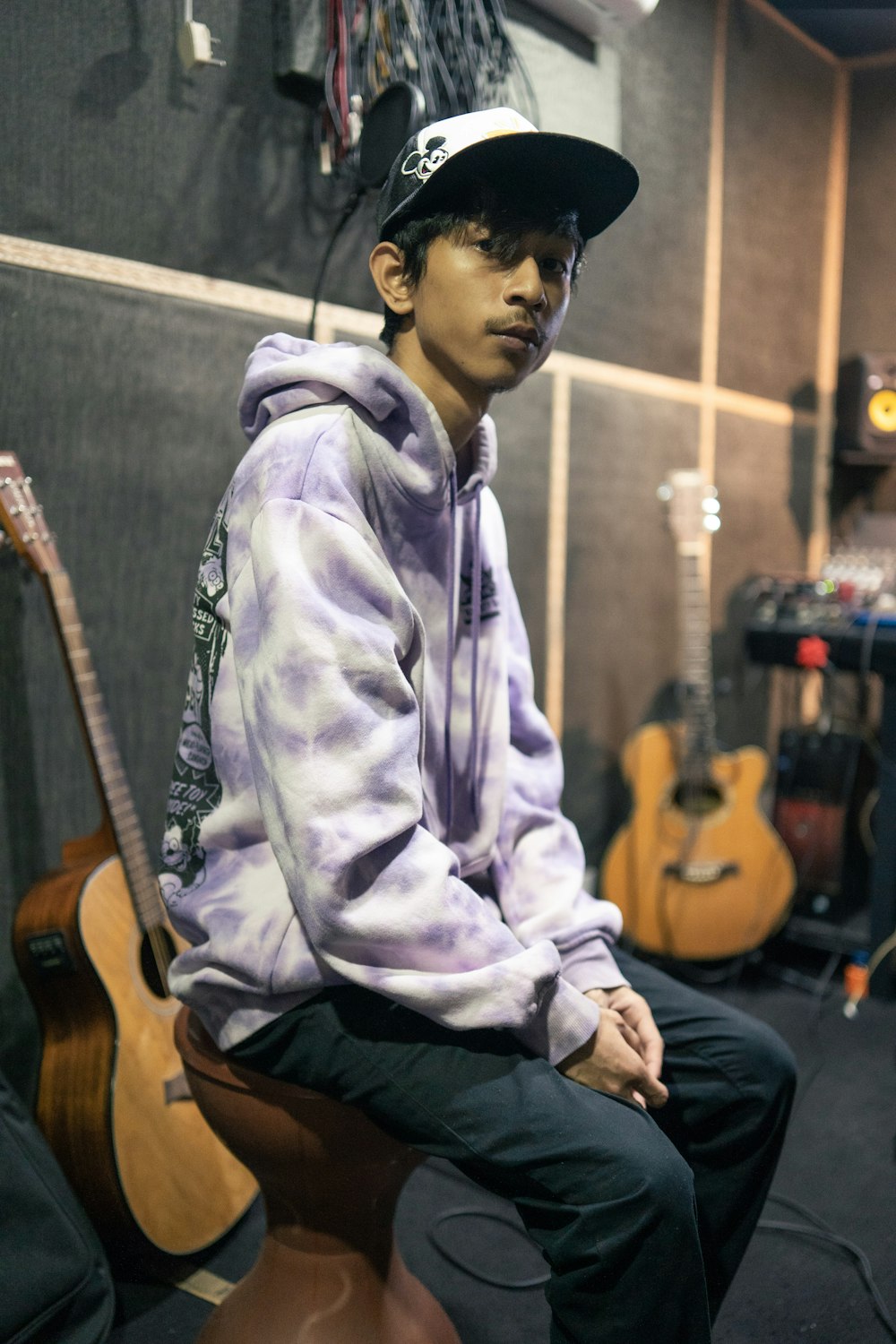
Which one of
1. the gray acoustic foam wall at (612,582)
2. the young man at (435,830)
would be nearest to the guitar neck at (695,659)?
the gray acoustic foam wall at (612,582)

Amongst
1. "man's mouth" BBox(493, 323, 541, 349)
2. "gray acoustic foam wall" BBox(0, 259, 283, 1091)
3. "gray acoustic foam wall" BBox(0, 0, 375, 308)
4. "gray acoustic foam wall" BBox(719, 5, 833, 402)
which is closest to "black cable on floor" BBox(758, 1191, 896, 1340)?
"gray acoustic foam wall" BBox(0, 259, 283, 1091)

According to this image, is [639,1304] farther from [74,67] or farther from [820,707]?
[820,707]

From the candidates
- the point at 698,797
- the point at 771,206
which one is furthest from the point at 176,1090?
the point at 771,206

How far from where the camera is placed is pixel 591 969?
1388 mm

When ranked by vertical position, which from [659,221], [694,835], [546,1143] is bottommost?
[694,835]

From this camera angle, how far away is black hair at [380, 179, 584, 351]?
48.5 inches

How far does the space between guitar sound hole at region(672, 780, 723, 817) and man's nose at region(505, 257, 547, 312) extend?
1.90m

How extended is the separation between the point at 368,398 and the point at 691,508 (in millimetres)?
1865

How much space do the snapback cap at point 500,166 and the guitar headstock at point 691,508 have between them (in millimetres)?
1694

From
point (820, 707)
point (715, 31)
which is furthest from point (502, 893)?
point (715, 31)

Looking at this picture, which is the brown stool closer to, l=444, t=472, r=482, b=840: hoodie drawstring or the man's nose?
l=444, t=472, r=482, b=840: hoodie drawstring

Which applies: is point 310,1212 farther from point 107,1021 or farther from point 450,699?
point 450,699

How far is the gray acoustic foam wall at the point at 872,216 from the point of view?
3715mm

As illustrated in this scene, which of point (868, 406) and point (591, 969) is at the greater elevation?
point (868, 406)
